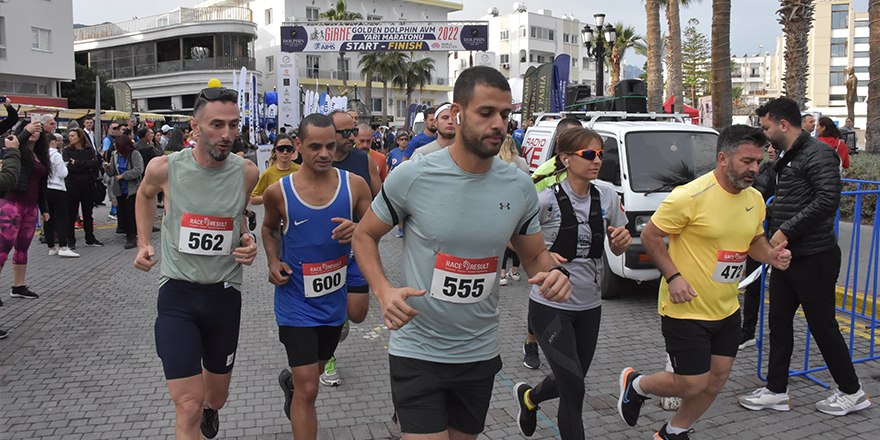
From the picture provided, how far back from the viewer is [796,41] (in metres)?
16.0

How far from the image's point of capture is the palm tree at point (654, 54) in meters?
23.8

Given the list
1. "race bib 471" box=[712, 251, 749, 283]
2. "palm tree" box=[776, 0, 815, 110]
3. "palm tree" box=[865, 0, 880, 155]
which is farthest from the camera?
"palm tree" box=[776, 0, 815, 110]

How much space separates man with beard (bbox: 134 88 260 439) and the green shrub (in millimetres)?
11075

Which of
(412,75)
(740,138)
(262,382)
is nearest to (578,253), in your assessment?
(740,138)

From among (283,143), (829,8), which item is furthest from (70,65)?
(829,8)

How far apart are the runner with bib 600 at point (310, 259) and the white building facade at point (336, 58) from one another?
57.1 metres

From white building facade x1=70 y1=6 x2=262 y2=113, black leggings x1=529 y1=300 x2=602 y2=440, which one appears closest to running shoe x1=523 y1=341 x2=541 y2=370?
black leggings x1=529 y1=300 x2=602 y2=440

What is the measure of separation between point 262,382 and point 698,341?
329cm

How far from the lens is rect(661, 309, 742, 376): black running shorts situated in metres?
3.79

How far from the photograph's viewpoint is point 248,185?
3.78 metres

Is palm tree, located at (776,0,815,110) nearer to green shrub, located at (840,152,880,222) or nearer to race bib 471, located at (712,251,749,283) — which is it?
green shrub, located at (840,152,880,222)

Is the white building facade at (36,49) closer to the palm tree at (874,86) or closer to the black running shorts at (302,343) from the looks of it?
the palm tree at (874,86)

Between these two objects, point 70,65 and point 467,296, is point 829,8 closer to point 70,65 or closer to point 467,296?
point 70,65

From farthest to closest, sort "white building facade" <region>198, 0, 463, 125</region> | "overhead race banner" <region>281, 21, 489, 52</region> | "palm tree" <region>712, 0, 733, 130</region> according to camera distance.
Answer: "white building facade" <region>198, 0, 463, 125</region> < "overhead race banner" <region>281, 21, 489, 52</region> < "palm tree" <region>712, 0, 733, 130</region>
